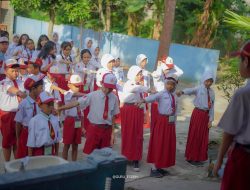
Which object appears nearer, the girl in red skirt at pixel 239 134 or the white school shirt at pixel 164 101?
the girl in red skirt at pixel 239 134

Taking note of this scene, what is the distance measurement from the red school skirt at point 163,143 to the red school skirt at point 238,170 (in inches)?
139

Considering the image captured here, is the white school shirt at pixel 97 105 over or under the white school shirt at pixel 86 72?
under

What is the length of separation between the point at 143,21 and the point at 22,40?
15.2 metres

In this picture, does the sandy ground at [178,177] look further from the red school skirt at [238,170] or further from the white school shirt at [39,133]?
the red school skirt at [238,170]

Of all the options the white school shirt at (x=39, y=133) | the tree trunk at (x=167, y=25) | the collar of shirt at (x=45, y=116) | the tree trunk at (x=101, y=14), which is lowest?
the white school shirt at (x=39, y=133)

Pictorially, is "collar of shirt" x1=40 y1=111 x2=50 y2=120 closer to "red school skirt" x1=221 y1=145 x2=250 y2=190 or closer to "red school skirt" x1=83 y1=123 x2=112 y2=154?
"red school skirt" x1=83 y1=123 x2=112 y2=154

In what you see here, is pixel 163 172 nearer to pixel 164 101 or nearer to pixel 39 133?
pixel 164 101

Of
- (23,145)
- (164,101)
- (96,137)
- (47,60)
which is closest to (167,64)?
(47,60)

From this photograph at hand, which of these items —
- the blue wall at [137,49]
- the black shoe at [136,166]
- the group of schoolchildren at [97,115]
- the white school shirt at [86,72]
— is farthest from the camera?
the blue wall at [137,49]

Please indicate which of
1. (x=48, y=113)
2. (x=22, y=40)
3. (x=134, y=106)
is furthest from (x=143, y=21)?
(x=48, y=113)

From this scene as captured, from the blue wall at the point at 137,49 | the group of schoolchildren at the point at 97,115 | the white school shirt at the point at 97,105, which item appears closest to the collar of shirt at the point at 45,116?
the group of schoolchildren at the point at 97,115

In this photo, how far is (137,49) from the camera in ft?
76.5

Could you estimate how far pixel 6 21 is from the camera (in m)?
28.8

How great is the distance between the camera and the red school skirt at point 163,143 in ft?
24.8
